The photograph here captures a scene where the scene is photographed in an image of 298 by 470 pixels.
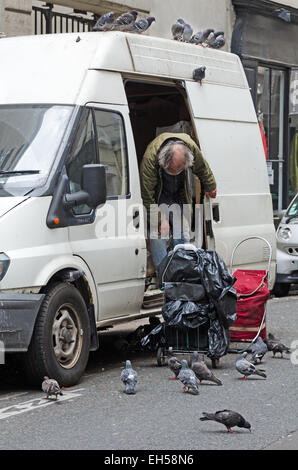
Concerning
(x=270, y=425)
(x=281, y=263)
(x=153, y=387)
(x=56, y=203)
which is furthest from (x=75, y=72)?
(x=281, y=263)

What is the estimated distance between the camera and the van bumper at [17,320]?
755cm

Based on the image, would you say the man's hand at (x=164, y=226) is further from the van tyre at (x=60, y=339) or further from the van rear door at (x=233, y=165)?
the van tyre at (x=60, y=339)

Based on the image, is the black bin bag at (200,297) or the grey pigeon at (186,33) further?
the grey pigeon at (186,33)

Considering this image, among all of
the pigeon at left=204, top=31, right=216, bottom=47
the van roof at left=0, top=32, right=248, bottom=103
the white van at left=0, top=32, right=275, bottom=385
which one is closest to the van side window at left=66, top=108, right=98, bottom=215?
the white van at left=0, top=32, right=275, bottom=385

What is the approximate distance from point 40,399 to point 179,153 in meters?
2.91

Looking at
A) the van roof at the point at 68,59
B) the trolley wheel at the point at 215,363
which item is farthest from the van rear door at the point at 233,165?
the trolley wheel at the point at 215,363

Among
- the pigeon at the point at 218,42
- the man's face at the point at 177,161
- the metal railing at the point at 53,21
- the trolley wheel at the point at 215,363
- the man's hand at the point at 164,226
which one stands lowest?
the trolley wheel at the point at 215,363

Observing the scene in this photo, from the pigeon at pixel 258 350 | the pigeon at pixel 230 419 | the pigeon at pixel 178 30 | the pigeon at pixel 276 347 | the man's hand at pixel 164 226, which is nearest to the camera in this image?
the pigeon at pixel 230 419

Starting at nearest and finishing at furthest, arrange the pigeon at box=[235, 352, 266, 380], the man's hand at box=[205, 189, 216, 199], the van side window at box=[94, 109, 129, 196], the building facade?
the pigeon at box=[235, 352, 266, 380] → the van side window at box=[94, 109, 129, 196] → the man's hand at box=[205, 189, 216, 199] → the building facade

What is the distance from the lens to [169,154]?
959 cm

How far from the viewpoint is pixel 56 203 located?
8039 mm

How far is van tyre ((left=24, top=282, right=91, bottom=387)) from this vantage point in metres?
7.80

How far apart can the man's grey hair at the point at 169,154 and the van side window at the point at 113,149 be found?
0.56 metres

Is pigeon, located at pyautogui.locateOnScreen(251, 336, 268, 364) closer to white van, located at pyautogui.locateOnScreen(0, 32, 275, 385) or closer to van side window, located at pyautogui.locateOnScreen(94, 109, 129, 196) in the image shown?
white van, located at pyautogui.locateOnScreen(0, 32, 275, 385)
